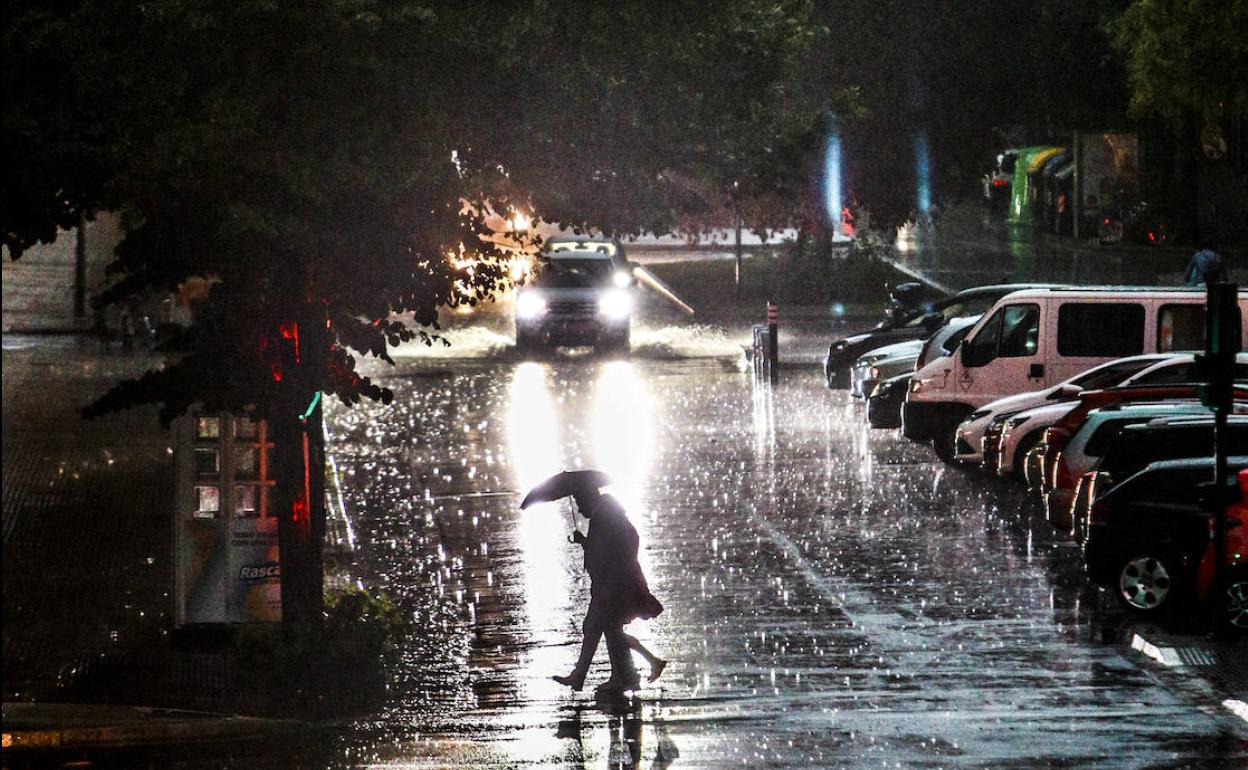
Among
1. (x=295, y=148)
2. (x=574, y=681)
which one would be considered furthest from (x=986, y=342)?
(x=295, y=148)

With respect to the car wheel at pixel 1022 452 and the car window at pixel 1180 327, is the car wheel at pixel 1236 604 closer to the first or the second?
the car wheel at pixel 1022 452

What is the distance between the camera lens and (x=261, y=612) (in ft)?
48.3

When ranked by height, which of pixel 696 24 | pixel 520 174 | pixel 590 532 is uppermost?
pixel 696 24

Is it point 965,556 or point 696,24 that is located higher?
point 696,24

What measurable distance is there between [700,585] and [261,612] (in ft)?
13.0

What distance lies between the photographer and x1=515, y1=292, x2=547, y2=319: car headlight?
3822 cm

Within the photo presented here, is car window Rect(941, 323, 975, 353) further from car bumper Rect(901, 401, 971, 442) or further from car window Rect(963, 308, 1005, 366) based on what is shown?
car bumper Rect(901, 401, 971, 442)

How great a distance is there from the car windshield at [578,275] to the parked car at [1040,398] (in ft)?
56.8

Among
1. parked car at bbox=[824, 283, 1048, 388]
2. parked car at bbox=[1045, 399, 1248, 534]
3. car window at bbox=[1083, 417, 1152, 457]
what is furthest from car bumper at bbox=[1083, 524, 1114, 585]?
parked car at bbox=[824, 283, 1048, 388]

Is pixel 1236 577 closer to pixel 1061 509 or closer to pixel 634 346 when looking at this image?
pixel 1061 509

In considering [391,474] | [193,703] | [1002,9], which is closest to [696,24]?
[193,703]

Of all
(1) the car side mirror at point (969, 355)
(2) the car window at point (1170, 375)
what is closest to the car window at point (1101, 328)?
(1) the car side mirror at point (969, 355)

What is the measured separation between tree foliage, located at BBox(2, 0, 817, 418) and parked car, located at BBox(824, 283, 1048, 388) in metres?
12.0

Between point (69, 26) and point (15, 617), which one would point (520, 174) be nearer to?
point (69, 26)
